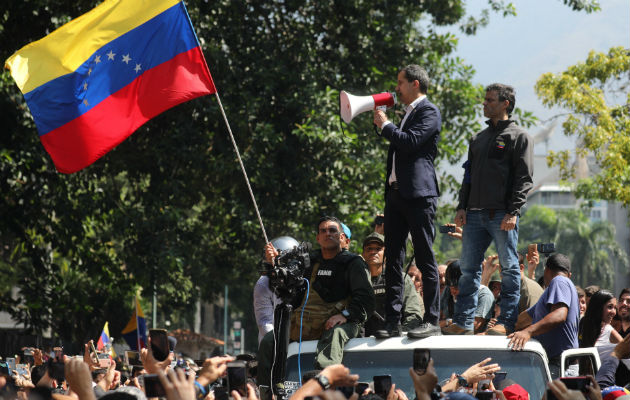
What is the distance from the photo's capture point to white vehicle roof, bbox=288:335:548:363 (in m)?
6.59

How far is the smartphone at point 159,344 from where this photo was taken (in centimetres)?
489

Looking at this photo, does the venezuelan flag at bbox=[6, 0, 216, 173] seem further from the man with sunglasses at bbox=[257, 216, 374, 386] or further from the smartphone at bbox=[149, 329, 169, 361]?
the smartphone at bbox=[149, 329, 169, 361]

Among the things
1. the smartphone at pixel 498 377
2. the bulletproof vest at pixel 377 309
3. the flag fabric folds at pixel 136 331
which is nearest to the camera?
the smartphone at pixel 498 377

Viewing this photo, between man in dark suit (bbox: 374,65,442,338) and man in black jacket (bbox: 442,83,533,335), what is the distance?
1.23 feet

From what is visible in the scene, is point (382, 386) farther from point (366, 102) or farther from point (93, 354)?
point (366, 102)

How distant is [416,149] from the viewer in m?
7.70

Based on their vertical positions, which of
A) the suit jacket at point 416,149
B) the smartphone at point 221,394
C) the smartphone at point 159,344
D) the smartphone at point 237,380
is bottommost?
the smartphone at point 221,394

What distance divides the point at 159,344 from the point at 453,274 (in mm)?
4933

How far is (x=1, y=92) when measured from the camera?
16625 millimetres

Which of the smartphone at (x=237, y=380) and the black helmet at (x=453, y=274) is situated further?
the black helmet at (x=453, y=274)

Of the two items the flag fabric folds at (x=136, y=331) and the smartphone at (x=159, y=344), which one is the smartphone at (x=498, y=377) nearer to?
the smartphone at (x=159, y=344)

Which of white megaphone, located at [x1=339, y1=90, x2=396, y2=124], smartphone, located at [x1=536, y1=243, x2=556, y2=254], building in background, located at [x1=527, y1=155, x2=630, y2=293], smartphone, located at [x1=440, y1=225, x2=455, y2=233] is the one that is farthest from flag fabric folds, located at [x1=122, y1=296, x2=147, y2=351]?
building in background, located at [x1=527, y1=155, x2=630, y2=293]

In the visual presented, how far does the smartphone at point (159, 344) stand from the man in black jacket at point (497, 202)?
3.44 meters

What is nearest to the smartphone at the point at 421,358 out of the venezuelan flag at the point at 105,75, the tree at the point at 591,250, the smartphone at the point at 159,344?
the smartphone at the point at 159,344
